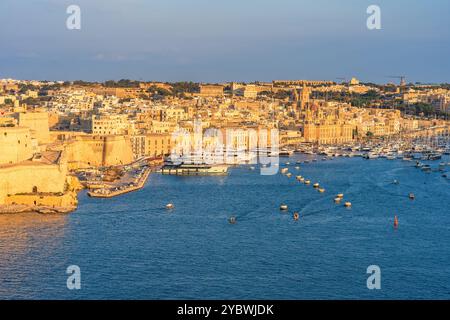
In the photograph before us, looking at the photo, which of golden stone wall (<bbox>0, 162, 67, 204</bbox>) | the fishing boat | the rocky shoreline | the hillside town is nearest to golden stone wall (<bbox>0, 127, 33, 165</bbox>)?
the hillside town

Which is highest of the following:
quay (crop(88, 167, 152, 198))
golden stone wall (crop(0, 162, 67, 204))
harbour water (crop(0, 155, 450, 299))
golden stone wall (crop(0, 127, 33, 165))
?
golden stone wall (crop(0, 127, 33, 165))

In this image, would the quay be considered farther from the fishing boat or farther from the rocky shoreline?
the fishing boat

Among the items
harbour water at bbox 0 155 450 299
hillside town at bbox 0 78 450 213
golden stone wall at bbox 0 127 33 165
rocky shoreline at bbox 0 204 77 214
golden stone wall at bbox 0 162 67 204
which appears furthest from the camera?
golden stone wall at bbox 0 127 33 165

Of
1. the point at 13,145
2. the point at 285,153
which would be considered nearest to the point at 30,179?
the point at 13,145

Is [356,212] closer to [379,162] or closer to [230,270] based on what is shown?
[230,270]

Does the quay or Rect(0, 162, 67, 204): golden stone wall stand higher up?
Rect(0, 162, 67, 204): golden stone wall

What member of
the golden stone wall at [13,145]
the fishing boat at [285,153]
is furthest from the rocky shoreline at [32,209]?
the fishing boat at [285,153]
